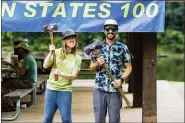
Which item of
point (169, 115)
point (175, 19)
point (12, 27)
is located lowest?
point (169, 115)

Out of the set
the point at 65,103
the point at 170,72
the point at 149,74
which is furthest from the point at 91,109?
the point at 170,72

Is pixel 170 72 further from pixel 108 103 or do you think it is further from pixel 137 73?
pixel 108 103

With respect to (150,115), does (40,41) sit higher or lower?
higher

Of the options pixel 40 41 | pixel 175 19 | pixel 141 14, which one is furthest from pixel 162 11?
pixel 175 19

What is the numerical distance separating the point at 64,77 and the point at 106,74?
1.84 feet

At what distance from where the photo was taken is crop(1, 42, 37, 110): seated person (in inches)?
422

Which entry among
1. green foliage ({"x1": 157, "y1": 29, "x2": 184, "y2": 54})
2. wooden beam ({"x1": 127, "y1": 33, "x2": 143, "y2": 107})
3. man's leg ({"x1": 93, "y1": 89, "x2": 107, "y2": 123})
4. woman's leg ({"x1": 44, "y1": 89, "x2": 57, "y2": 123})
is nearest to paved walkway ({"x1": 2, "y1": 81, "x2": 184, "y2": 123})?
wooden beam ({"x1": 127, "y1": 33, "x2": 143, "y2": 107})

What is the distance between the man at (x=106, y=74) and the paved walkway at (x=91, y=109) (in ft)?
10.5

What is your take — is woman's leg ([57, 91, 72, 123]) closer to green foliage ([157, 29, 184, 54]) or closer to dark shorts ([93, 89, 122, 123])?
dark shorts ([93, 89, 122, 123])

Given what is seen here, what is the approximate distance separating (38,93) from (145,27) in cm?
667

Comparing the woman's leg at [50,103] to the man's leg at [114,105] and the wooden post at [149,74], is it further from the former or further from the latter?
the wooden post at [149,74]

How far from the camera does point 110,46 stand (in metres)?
6.78

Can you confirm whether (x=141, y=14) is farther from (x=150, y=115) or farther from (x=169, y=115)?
(x=169, y=115)

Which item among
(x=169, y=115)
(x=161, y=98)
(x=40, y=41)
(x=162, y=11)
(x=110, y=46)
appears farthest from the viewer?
(x=40, y=41)
